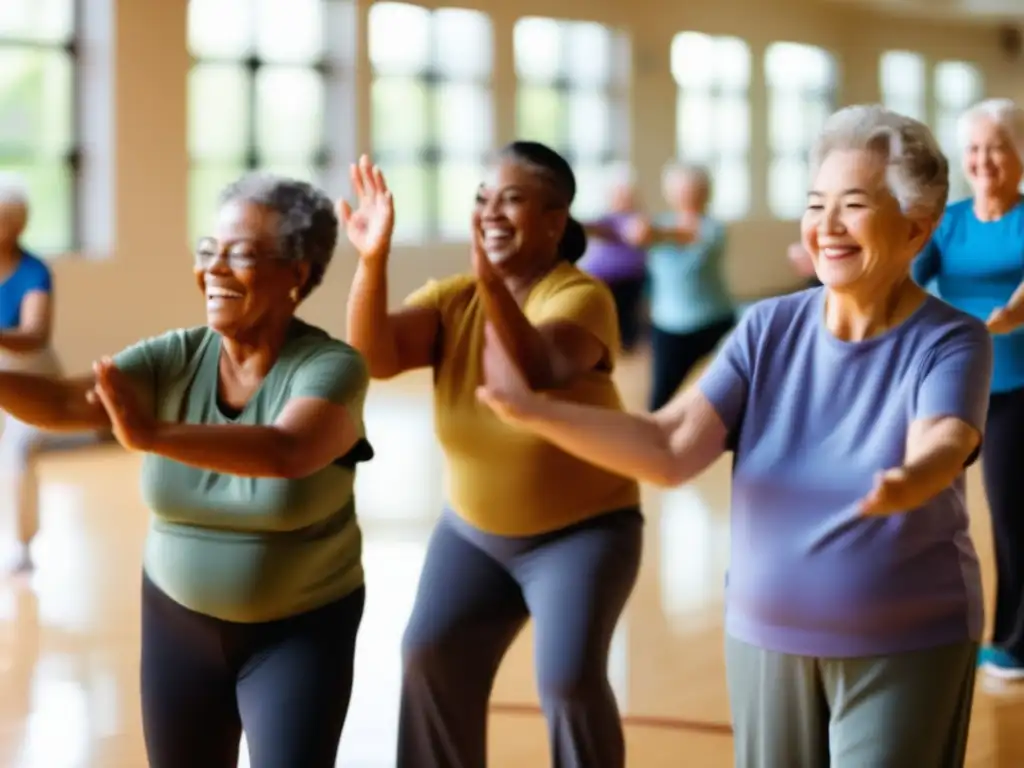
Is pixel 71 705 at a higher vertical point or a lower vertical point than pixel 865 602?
lower

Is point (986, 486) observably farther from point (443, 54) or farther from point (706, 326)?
point (443, 54)

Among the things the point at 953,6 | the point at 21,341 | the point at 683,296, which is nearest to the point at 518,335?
the point at 21,341

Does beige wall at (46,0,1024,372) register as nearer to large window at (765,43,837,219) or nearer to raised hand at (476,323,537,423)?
large window at (765,43,837,219)

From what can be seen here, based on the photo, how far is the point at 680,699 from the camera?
441 cm

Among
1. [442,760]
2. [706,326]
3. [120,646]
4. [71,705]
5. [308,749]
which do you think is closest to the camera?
[308,749]

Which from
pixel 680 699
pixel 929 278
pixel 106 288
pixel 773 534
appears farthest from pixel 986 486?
pixel 106 288

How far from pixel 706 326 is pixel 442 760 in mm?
4786

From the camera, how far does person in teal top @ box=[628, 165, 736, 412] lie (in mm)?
7543

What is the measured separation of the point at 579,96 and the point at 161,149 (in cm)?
587

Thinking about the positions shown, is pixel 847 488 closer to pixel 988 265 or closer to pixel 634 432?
pixel 634 432

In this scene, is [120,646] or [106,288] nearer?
[120,646]

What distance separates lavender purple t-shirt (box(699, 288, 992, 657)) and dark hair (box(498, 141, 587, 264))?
3.21ft

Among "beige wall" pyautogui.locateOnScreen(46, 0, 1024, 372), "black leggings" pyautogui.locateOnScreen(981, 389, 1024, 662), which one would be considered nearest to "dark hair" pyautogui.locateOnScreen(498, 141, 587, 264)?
"black leggings" pyautogui.locateOnScreen(981, 389, 1024, 662)

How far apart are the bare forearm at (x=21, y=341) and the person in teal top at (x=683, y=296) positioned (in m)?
2.96
